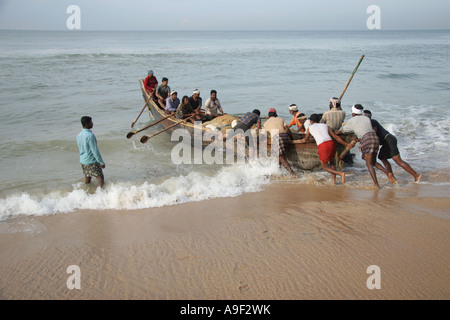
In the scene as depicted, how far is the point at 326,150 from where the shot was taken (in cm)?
609

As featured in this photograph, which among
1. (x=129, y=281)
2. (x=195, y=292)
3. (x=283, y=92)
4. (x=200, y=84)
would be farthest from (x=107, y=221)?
(x=200, y=84)

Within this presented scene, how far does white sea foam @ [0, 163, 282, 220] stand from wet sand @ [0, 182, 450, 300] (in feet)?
0.77

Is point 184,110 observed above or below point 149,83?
below

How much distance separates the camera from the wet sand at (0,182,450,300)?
3.43 m

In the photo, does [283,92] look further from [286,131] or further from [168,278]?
[168,278]

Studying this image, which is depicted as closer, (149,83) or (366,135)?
(366,135)

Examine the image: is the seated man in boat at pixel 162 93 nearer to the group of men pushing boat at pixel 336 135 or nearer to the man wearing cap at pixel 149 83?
the man wearing cap at pixel 149 83

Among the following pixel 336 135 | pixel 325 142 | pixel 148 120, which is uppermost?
pixel 148 120

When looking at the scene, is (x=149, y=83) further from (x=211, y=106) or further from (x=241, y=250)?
(x=241, y=250)

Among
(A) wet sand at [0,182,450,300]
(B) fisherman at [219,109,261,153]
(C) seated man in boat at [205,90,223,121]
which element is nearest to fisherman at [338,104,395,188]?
(A) wet sand at [0,182,450,300]

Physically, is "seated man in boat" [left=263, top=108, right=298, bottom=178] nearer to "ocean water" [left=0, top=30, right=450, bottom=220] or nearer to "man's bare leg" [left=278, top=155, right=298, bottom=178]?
"man's bare leg" [left=278, top=155, right=298, bottom=178]

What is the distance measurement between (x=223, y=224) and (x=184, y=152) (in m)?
4.17

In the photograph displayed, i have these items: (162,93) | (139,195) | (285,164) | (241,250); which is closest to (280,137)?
(285,164)

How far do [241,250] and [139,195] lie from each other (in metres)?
2.33
